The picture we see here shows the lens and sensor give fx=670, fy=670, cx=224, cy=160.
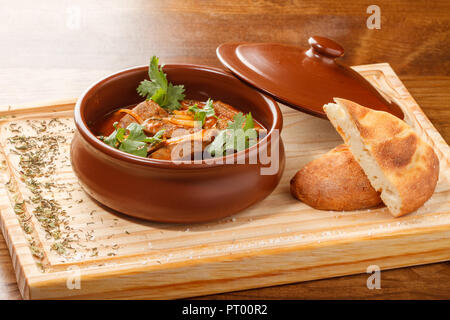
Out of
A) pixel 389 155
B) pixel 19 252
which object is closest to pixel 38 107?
pixel 19 252

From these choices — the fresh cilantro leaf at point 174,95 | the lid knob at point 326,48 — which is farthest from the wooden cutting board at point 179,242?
the lid knob at point 326,48

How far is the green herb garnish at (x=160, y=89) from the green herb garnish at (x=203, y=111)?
171mm

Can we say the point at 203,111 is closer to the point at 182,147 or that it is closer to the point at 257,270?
the point at 182,147

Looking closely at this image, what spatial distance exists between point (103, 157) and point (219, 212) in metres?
0.52

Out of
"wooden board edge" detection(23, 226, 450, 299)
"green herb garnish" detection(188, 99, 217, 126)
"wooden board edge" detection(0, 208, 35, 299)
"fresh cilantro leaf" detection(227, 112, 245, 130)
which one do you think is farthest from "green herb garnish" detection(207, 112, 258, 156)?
"wooden board edge" detection(0, 208, 35, 299)

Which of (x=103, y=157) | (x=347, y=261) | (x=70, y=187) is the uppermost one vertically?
(x=103, y=157)

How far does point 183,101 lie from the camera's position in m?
3.29

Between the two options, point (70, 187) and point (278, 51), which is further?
point (278, 51)

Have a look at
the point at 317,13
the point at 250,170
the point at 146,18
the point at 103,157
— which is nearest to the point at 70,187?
the point at 103,157

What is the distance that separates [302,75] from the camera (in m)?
3.28

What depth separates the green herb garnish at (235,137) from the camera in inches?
108

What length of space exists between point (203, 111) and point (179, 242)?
24.8 inches

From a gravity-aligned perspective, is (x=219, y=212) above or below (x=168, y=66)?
below

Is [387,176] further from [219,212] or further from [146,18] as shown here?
[146,18]
